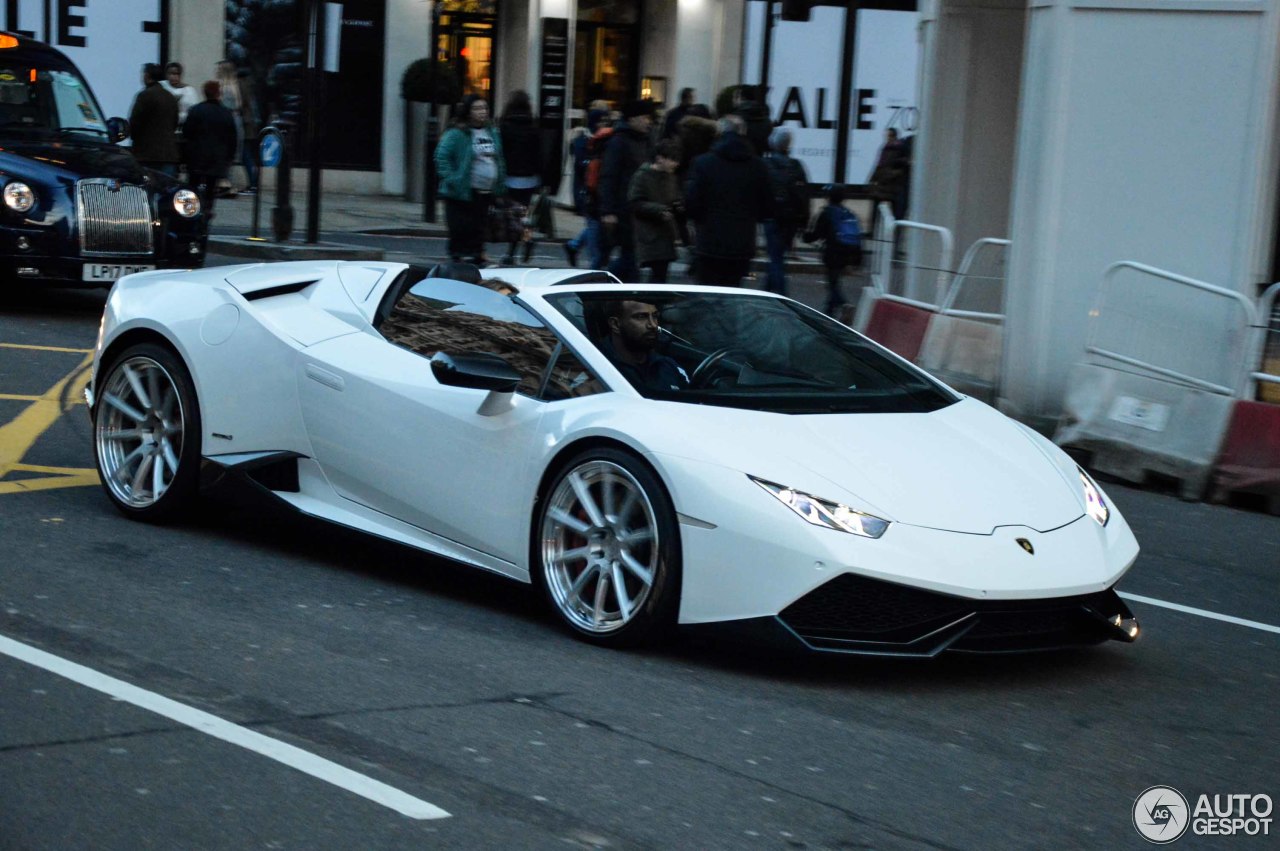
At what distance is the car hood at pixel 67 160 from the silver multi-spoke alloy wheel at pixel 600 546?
8.90m

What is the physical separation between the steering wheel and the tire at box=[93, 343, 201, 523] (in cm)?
222

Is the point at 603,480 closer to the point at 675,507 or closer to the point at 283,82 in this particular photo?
the point at 675,507

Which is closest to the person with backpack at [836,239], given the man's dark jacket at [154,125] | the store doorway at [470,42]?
the man's dark jacket at [154,125]

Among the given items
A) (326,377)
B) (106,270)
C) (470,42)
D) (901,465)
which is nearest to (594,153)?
(106,270)

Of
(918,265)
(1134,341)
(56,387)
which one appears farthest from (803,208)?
(56,387)

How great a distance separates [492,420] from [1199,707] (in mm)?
2546

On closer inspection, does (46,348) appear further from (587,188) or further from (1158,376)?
(587,188)

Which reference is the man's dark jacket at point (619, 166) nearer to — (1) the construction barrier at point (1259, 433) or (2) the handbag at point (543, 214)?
(1) the construction barrier at point (1259, 433)

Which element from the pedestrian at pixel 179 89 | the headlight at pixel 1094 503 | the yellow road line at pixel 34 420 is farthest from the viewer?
the pedestrian at pixel 179 89

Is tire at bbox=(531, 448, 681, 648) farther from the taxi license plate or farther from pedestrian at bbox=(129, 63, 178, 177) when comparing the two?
pedestrian at bbox=(129, 63, 178, 177)

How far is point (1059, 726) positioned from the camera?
204 inches

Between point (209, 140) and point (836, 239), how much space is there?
8.39 meters

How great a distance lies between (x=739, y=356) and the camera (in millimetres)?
6301

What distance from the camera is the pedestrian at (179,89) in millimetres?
22703
